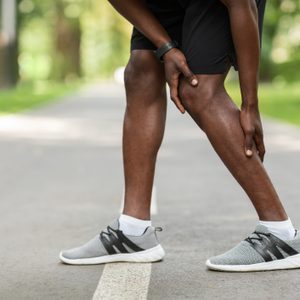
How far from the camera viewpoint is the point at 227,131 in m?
3.80

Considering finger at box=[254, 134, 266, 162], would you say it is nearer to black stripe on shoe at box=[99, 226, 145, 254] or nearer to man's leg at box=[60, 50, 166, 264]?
man's leg at box=[60, 50, 166, 264]

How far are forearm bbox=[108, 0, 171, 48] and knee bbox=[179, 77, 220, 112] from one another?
20 cm

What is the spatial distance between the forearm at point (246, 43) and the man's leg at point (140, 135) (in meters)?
0.44

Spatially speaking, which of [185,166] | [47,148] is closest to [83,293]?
[185,166]

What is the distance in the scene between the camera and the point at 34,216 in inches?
225

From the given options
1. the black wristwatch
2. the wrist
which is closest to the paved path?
the wrist

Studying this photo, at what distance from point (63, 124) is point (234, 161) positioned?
11993 millimetres

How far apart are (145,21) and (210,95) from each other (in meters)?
0.41

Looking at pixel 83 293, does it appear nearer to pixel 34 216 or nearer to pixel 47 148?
pixel 34 216

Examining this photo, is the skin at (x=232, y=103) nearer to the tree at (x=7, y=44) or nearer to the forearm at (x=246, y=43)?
the forearm at (x=246, y=43)

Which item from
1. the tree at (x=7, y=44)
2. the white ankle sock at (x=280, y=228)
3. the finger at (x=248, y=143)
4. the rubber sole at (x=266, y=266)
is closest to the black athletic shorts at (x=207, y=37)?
the finger at (x=248, y=143)

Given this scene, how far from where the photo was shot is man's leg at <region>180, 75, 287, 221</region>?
12.4 feet

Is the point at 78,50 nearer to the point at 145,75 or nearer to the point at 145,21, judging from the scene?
the point at 145,75

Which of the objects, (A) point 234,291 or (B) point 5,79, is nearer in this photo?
(A) point 234,291
